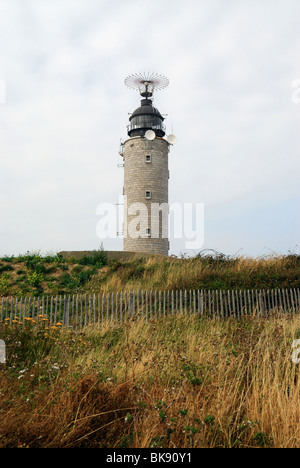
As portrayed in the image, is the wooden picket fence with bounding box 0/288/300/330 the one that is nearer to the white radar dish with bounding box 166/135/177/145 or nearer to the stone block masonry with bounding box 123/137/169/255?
the stone block masonry with bounding box 123/137/169/255

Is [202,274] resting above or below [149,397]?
above

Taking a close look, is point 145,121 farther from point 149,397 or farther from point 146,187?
point 149,397

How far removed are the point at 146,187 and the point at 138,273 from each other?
13.2m

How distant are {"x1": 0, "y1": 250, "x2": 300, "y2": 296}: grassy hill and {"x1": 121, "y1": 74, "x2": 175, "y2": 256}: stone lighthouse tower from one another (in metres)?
8.76

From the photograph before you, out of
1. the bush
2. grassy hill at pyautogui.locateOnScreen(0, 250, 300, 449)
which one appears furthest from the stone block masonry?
grassy hill at pyautogui.locateOnScreen(0, 250, 300, 449)

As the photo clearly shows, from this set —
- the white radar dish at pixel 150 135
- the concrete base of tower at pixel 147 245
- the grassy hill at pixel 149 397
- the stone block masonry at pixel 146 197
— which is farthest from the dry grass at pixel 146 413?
the white radar dish at pixel 150 135

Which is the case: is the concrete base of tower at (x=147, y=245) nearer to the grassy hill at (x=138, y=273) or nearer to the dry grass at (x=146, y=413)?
the grassy hill at (x=138, y=273)

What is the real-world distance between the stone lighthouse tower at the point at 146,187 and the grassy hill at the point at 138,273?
28.7ft

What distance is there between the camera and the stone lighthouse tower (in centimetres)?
2756

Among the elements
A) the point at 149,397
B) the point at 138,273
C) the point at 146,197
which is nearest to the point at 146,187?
the point at 146,197

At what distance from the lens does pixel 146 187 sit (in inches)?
1101

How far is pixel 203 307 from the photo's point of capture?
11.4 metres

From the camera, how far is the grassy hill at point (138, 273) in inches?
530
